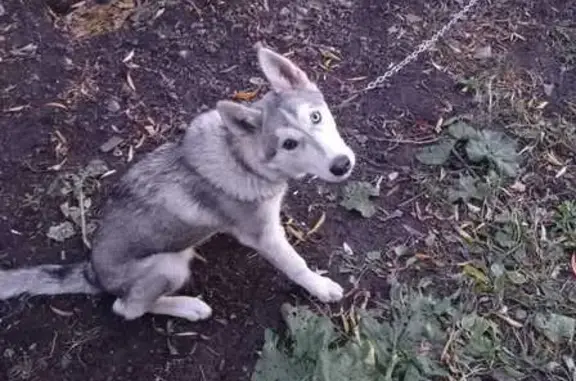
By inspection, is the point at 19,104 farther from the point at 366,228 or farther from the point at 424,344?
the point at 424,344

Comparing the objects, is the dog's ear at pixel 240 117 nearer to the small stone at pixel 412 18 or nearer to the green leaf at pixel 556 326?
the green leaf at pixel 556 326

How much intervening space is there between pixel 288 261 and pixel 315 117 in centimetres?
89

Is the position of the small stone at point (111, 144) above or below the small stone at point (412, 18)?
below

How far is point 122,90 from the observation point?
5.06 meters

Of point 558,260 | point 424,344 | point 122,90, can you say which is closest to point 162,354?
point 424,344

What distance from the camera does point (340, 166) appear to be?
346cm

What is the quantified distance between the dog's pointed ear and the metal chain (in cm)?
122

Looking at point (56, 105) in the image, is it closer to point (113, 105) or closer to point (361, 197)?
point (113, 105)

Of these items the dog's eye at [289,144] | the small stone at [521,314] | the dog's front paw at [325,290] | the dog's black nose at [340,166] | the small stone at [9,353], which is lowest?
the small stone at [9,353]

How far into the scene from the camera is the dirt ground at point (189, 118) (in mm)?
4055

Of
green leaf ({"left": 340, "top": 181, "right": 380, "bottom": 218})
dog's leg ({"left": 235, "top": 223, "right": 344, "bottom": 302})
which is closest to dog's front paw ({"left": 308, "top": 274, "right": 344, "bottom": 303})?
dog's leg ({"left": 235, "top": 223, "right": 344, "bottom": 302})

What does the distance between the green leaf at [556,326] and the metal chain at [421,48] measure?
169cm

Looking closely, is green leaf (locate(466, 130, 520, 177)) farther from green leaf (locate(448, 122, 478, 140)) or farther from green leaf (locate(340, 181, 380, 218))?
green leaf (locate(340, 181, 380, 218))

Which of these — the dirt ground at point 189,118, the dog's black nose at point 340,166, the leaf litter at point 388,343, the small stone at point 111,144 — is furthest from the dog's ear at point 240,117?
the small stone at point 111,144
